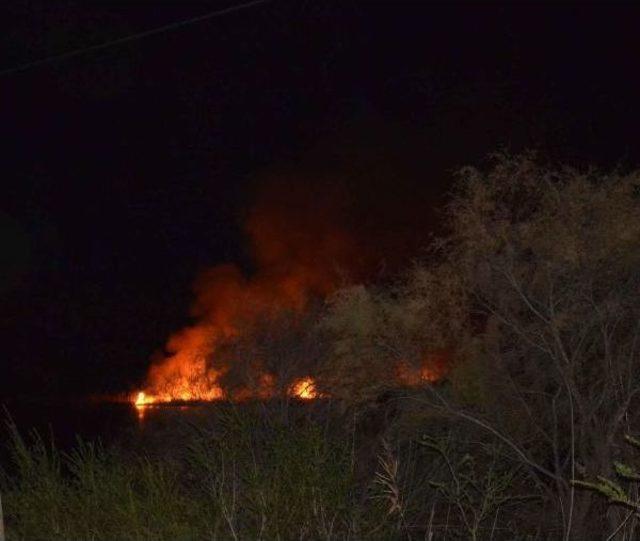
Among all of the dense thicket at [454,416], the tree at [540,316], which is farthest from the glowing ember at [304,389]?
the tree at [540,316]

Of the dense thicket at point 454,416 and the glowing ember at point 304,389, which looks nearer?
the dense thicket at point 454,416

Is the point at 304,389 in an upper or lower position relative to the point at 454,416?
upper

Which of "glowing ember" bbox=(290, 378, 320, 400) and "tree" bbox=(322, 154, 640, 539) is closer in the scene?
"tree" bbox=(322, 154, 640, 539)

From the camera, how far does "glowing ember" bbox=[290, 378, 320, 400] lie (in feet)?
54.7

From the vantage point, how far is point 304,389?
16859mm

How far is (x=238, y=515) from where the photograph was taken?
10.1m

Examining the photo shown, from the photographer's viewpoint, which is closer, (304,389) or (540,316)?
(540,316)

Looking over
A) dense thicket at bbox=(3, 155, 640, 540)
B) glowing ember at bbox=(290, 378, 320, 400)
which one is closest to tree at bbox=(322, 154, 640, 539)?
dense thicket at bbox=(3, 155, 640, 540)

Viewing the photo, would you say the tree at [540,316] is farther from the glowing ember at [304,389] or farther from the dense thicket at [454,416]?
the glowing ember at [304,389]

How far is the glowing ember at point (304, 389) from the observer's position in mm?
Answer: 16667

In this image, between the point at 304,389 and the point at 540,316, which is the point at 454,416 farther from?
the point at 304,389

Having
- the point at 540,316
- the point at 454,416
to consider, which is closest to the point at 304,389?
the point at 454,416

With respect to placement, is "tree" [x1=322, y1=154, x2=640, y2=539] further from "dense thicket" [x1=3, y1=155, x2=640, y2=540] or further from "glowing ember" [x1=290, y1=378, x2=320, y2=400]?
"glowing ember" [x1=290, y1=378, x2=320, y2=400]

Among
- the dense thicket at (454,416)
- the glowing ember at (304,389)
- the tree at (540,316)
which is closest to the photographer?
the dense thicket at (454,416)
